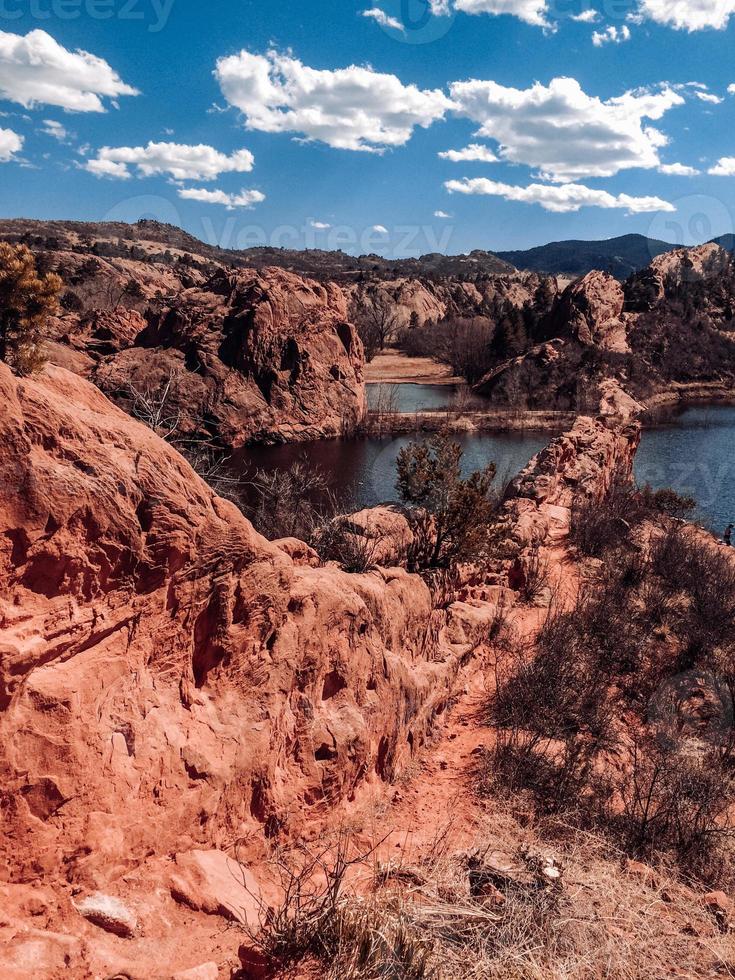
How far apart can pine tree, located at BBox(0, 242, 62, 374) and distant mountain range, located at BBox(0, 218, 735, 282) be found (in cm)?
4533

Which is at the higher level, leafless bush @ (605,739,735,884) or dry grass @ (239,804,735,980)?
dry grass @ (239,804,735,980)

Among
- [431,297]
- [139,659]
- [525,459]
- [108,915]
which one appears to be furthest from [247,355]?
[431,297]

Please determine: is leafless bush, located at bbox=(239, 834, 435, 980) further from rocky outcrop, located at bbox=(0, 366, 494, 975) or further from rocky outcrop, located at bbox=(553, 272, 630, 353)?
rocky outcrop, located at bbox=(553, 272, 630, 353)

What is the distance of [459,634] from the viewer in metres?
7.61

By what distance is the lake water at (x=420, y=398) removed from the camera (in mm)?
36625

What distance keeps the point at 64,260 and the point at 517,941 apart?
54.2m

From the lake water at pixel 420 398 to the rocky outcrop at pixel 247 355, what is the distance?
389cm

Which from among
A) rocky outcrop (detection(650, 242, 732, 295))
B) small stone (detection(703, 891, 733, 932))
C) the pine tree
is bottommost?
small stone (detection(703, 891, 733, 932))

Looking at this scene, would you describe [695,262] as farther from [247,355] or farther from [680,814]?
[680,814]

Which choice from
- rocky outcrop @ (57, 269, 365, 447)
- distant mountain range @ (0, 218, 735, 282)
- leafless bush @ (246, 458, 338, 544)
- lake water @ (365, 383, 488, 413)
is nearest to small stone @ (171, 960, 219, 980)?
leafless bush @ (246, 458, 338, 544)

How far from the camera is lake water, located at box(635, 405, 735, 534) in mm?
20302

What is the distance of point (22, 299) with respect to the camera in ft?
12.9

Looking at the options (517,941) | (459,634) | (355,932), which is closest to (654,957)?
(517,941)

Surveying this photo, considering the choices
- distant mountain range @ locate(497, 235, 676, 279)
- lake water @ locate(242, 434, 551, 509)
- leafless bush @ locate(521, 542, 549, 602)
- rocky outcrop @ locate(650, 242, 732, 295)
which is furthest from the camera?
distant mountain range @ locate(497, 235, 676, 279)
